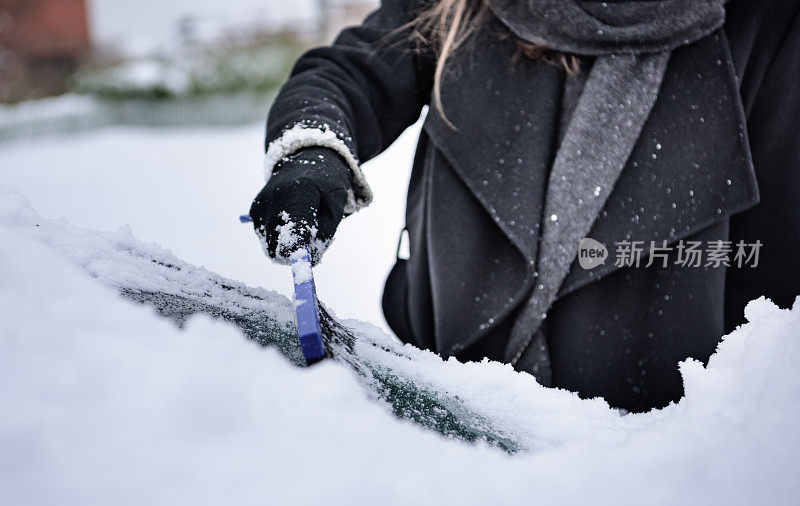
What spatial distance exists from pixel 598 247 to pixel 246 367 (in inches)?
27.3

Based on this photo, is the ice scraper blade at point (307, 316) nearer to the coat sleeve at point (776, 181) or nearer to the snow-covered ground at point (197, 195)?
the snow-covered ground at point (197, 195)

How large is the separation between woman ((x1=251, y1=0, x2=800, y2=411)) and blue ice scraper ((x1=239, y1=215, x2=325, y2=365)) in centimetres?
31

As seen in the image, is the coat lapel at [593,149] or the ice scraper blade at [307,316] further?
the coat lapel at [593,149]

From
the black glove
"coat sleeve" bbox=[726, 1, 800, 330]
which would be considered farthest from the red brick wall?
"coat sleeve" bbox=[726, 1, 800, 330]

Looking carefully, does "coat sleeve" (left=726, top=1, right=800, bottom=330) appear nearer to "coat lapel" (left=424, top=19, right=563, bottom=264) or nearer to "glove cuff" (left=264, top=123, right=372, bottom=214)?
"coat lapel" (left=424, top=19, right=563, bottom=264)

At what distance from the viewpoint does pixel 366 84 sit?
109 centimetres

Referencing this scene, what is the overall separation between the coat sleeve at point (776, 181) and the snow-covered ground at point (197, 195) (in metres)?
0.65

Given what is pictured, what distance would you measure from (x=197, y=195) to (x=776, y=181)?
3235 millimetres

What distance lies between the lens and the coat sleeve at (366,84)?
3.18 ft

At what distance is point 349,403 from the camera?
0.38 metres

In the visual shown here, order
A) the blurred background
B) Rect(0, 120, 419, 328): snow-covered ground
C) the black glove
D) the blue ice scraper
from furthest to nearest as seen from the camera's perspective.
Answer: the blurred background < Rect(0, 120, 419, 328): snow-covered ground < the black glove < the blue ice scraper

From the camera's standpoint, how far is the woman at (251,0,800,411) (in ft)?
3.03

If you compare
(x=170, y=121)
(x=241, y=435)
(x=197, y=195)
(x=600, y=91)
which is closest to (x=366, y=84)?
(x=600, y=91)

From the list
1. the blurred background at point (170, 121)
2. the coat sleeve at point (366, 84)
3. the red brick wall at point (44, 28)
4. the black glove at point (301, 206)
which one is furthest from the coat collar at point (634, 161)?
the red brick wall at point (44, 28)
